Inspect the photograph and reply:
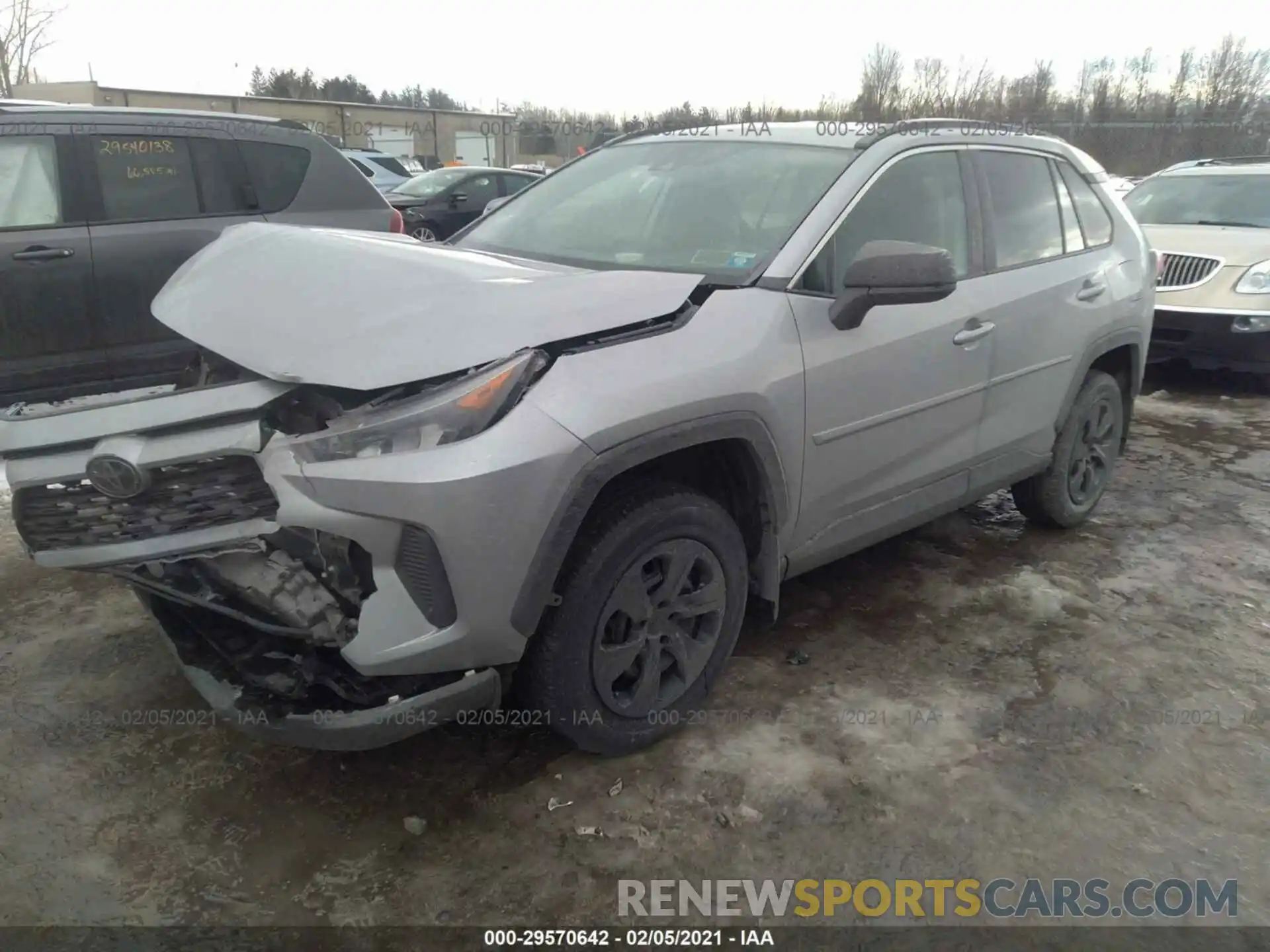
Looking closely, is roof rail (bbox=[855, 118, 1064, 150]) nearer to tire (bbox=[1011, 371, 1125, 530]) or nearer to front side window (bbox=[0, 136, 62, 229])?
tire (bbox=[1011, 371, 1125, 530])

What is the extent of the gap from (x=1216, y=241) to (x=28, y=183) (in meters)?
8.34

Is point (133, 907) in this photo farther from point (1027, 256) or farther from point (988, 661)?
point (1027, 256)

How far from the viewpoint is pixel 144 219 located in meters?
5.14

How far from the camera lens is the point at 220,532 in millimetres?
2205

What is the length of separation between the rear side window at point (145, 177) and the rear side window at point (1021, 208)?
172 inches

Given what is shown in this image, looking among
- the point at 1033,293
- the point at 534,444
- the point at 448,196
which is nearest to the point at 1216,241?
the point at 1033,293

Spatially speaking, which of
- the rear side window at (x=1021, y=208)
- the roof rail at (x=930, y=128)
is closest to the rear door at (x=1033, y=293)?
the rear side window at (x=1021, y=208)

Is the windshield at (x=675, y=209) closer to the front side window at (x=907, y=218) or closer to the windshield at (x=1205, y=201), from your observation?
the front side window at (x=907, y=218)

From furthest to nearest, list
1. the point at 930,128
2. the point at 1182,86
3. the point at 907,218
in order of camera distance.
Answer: the point at 1182,86 < the point at 930,128 < the point at 907,218

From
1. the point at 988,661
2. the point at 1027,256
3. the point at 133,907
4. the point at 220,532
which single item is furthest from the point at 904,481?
the point at 133,907

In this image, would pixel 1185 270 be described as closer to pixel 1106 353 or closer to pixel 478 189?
pixel 1106 353

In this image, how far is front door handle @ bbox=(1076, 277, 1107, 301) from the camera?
394 cm

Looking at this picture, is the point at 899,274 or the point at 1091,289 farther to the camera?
the point at 1091,289

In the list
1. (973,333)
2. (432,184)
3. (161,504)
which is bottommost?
(161,504)
